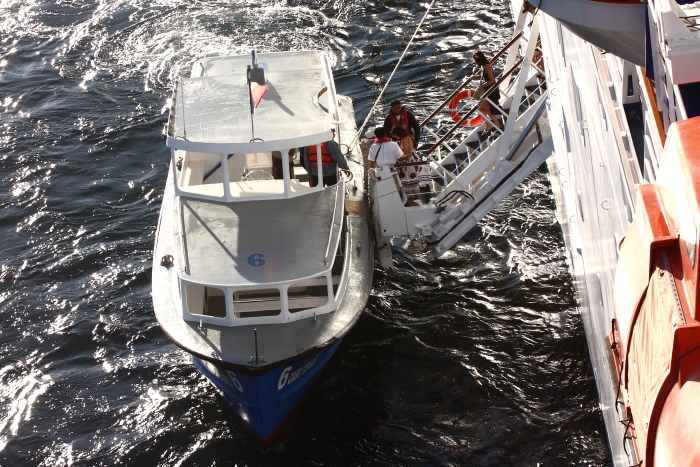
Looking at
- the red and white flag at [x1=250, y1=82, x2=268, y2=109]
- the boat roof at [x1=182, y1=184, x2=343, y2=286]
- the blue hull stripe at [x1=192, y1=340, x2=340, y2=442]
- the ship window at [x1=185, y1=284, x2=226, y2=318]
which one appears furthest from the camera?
the red and white flag at [x1=250, y1=82, x2=268, y2=109]

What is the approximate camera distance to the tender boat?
1045 centimetres

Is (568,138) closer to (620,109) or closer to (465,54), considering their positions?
(620,109)

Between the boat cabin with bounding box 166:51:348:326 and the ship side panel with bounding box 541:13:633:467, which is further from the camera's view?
the boat cabin with bounding box 166:51:348:326

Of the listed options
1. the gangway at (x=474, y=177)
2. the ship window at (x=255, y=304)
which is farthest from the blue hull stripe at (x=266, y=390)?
the gangway at (x=474, y=177)

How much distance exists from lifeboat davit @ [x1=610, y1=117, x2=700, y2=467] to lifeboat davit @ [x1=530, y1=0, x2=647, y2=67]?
8.26ft

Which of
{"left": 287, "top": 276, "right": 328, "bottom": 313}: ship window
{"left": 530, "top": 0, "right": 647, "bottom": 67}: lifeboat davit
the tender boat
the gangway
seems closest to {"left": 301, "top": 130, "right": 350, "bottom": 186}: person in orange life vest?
the tender boat

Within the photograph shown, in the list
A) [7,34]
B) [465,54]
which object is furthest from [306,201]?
[7,34]

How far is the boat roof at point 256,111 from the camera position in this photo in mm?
11508

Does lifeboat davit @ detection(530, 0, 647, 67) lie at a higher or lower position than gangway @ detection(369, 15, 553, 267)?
higher

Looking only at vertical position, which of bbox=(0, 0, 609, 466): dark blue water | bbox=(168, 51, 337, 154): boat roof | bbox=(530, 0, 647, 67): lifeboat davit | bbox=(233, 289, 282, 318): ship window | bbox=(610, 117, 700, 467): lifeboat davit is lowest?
bbox=(0, 0, 609, 466): dark blue water

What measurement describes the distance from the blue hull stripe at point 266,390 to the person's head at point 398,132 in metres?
4.25

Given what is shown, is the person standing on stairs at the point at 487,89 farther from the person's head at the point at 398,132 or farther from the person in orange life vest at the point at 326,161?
the person in orange life vest at the point at 326,161

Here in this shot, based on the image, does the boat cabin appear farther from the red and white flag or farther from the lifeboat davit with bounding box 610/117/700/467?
Answer: the lifeboat davit with bounding box 610/117/700/467

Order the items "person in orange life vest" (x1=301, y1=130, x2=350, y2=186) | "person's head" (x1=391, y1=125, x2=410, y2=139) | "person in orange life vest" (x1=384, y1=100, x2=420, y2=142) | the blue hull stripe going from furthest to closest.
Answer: "person in orange life vest" (x1=384, y1=100, x2=420, y2=142), "person's head" (x1=391, y1=125, x2=410, y2=139), "person in orange life vest" (x1=301, y1=130, x2=350, y2=186), the blue hull stripe
